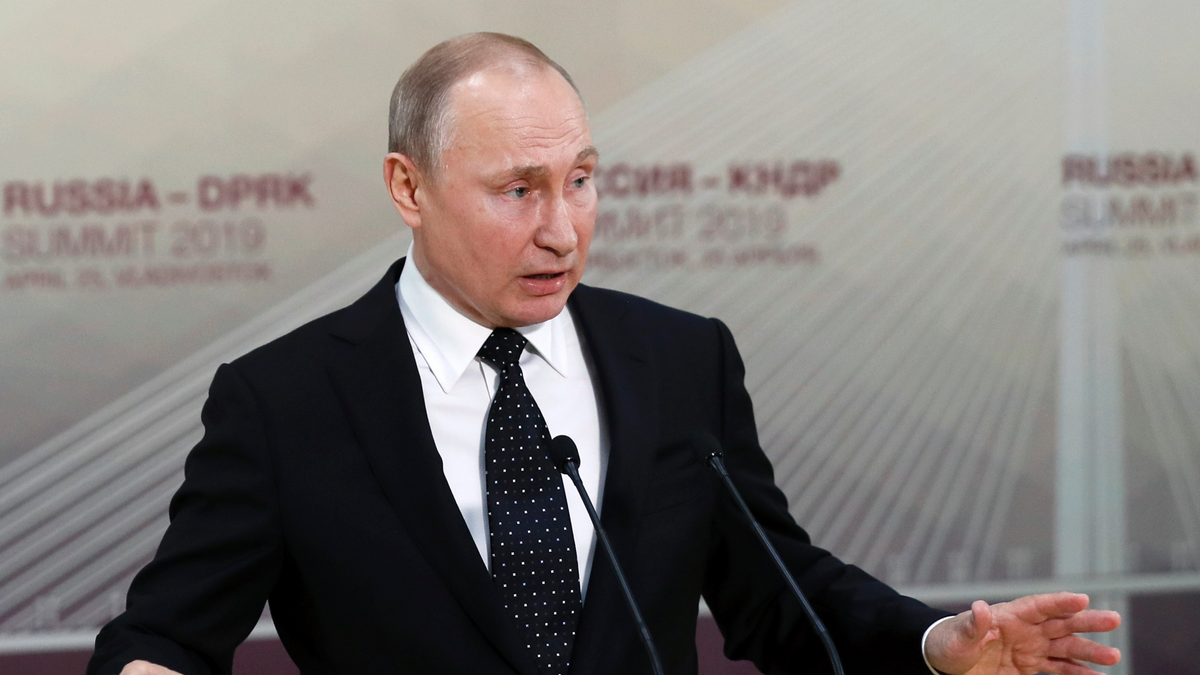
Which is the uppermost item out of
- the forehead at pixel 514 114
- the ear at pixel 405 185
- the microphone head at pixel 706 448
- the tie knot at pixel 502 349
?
the forehead at pixel 514 114

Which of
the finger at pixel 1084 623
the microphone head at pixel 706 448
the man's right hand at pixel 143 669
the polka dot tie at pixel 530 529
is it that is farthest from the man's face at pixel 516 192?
the finger at pixel 1084 623

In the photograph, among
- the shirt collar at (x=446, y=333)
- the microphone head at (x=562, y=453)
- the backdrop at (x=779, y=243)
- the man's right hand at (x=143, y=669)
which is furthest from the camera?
the backdrop at (x=779, y=243)

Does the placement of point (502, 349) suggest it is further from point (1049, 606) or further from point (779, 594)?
point (1049, 606)

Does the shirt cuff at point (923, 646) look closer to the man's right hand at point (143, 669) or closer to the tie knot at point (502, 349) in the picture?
the tie knot at point (502, 349)

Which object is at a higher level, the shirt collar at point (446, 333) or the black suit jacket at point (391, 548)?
the shirt collar at point (446, 333)

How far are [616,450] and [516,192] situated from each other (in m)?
→ 0.34

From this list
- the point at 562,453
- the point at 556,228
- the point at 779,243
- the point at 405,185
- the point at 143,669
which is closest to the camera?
the point at 143,669

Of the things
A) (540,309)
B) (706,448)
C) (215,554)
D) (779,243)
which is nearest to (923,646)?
(706,448)

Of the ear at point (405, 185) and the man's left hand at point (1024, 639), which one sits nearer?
the man's left hand at point (1024, 639)

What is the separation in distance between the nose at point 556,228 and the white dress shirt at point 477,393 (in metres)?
0.16

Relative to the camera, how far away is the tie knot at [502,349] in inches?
56.4

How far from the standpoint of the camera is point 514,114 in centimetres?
131

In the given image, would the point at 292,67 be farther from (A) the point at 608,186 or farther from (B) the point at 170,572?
(B) the point at 170,572

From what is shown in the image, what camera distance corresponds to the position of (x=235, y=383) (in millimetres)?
1360
